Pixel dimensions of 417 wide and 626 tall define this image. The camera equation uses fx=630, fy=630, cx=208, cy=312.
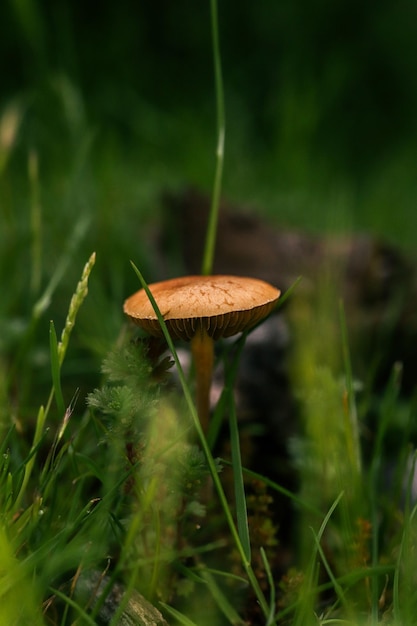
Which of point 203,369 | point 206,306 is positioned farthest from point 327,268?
point 206,306

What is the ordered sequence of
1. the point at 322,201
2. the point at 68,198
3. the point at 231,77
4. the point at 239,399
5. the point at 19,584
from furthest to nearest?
the point at 231,77 < the point at 322,201 < the point at 68,198 < the point at 239,399 < the point at 19,584

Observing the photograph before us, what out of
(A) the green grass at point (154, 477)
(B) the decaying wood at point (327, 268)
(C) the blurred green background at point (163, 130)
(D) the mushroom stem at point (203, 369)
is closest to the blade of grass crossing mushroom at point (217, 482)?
(A) the green grass at point (154, 477)

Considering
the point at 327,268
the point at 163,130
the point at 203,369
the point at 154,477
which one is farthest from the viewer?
the point at 163,130

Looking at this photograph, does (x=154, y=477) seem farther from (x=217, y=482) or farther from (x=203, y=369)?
(x=203, y=369)

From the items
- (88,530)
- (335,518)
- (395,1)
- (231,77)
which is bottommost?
(335,518)

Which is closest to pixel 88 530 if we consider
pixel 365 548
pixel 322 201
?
pixel 365 548

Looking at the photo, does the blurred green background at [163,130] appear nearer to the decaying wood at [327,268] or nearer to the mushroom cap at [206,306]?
the decaying wood at [327,268]

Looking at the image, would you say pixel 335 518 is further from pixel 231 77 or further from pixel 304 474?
pixel 231 77

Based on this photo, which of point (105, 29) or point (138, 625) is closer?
point (138, 625)
